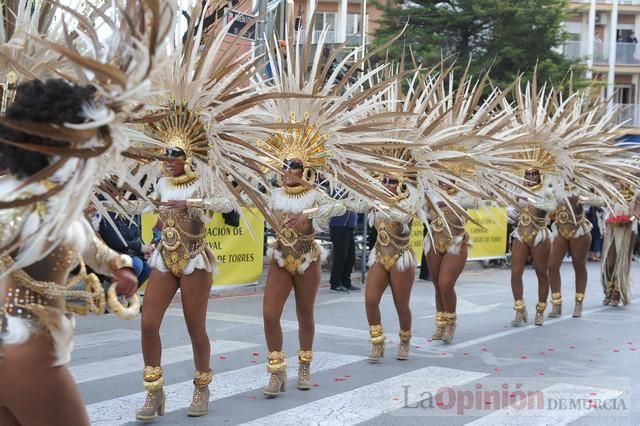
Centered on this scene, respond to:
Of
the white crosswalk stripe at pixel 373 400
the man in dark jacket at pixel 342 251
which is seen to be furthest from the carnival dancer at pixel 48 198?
the man in dark jacket at pixel 342 251

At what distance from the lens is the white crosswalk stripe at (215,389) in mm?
5416

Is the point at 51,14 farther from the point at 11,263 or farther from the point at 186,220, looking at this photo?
the point at 11,263

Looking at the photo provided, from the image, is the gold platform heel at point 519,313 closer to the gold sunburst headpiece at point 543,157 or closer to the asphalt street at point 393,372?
the asphalt street at point 393,372

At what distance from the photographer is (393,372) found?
6.86 meters

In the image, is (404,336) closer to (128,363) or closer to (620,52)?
(128,363)

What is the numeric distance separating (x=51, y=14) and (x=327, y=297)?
700cm

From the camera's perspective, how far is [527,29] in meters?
24.5

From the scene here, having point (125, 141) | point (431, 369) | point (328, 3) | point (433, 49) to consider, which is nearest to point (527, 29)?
point (433, 49)

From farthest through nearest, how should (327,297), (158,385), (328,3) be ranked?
1. (328,3)
2. (327,297)
3. (158,385)

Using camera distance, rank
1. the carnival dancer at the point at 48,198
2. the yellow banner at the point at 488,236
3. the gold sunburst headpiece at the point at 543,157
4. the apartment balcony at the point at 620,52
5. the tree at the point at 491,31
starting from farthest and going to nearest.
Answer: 1. the apartment balcony at the point at 620,52
2. the tree at the point at 491,31
3. the yellow banner at the point at 488,236
4. the gold sunburst headpiece at the point at 543,157
5. the carnival dancer at the point at 48,198

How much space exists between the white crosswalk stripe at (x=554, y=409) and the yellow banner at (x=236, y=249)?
5.54 metres

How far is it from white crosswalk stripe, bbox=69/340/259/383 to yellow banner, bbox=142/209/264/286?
327 centimetres

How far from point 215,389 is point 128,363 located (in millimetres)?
1105

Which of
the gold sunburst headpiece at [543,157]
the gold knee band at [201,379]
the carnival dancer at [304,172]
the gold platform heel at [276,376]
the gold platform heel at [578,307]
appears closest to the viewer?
the gold knee band at [201,379]
